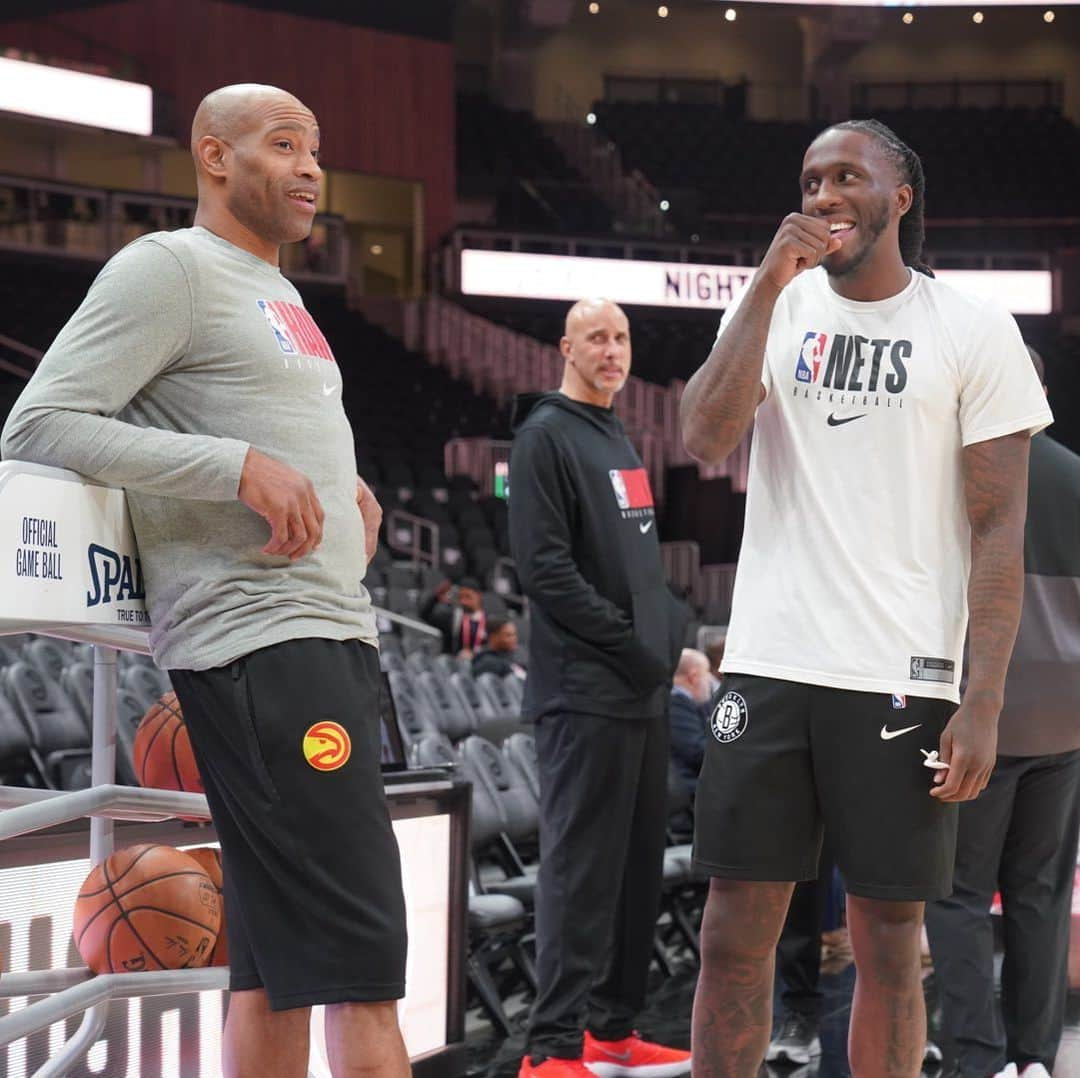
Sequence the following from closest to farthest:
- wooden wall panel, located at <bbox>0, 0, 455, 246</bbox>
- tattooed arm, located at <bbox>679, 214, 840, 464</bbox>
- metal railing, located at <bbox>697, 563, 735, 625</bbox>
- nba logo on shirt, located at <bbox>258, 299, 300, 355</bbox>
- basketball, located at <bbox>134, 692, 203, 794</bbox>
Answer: nba logo on shirt, located at <bbox>258, 299, 300, 355</bbox>
tattooed arm, located at <bbox>679, 214, 840, 464</bbox>
basketball, located at <bbox>134, 692, 203, 794</bbox>
metal railing, located at <bbox>697, 563, 735, 625</bbox>
wooden wall panel, located at <bbox>0, 0, 455, 246</bbox>

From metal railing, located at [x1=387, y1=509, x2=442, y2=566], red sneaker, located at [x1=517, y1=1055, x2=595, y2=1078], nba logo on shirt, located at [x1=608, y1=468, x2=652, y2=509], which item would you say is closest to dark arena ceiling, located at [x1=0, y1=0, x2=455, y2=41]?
metal railing, located at [x1=387, y1=509, x2=442, y2=566]

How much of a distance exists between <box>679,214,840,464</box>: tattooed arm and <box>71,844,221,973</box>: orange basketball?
0.96 meters

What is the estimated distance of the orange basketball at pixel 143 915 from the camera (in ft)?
7.04

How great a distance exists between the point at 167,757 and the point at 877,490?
4.04 ft

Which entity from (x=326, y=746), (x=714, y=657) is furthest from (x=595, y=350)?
(x=714, y=657)

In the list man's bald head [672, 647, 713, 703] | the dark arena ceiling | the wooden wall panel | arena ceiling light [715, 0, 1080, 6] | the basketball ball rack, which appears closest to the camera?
the basketball ball rack

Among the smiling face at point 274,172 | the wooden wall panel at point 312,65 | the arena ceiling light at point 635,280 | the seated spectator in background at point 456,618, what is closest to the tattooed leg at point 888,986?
the smiling face at point 274,172

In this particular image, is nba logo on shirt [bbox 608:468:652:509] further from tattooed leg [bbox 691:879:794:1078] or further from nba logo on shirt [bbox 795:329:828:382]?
tattooed leg [bbox 691:879:794:1078]

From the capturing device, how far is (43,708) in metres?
5.53

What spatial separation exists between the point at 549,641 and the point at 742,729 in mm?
1436

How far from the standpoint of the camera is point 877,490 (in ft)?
7.35

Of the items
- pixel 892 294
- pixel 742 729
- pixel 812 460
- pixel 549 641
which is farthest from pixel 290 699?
pixel 549 641

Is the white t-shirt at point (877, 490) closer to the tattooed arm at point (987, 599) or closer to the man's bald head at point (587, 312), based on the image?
the tattooed arm at point (987, 599)

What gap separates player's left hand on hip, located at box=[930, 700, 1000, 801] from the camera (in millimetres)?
2121
